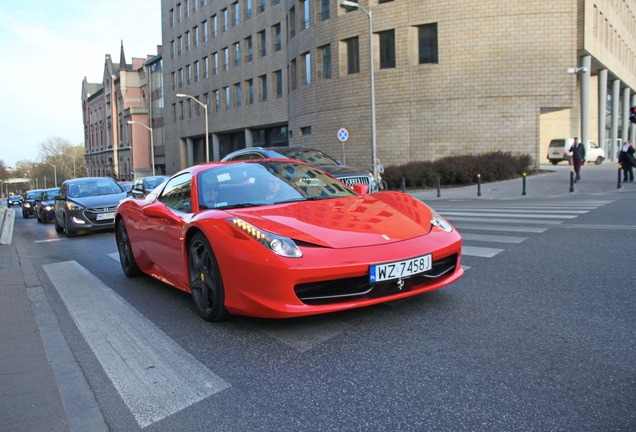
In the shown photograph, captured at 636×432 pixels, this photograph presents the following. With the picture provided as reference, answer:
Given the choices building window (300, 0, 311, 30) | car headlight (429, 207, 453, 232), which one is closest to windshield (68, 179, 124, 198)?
car headlight (429, 207, 453, 232)

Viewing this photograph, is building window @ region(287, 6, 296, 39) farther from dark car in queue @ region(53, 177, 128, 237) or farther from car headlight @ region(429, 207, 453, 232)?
car headlight @ region(429, 207, 453, 232)

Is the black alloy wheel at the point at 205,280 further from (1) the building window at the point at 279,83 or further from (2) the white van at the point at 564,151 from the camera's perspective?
(1) the building window at the point at 279,83

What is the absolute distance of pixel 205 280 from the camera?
4.22m

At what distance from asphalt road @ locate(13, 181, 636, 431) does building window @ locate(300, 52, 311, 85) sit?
3215 cm

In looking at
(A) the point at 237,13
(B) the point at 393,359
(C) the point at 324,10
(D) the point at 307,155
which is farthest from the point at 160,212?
(A) the point at 237,13

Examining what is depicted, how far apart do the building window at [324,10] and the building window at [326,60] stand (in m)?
1.97

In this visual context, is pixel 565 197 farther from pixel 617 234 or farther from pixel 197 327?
pixel 197 327

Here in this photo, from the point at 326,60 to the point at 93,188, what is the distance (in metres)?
24.1

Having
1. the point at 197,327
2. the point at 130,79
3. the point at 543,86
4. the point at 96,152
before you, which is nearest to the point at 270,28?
the point at 543,86

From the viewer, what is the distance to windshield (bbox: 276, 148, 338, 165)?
1363 centimetres

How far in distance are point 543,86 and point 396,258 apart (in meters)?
28.5

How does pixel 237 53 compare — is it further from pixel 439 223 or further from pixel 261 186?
pixel 439 223

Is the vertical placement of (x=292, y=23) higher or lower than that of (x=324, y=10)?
higher

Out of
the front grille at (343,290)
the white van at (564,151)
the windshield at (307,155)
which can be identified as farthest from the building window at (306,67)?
the front grille at (343,290)
